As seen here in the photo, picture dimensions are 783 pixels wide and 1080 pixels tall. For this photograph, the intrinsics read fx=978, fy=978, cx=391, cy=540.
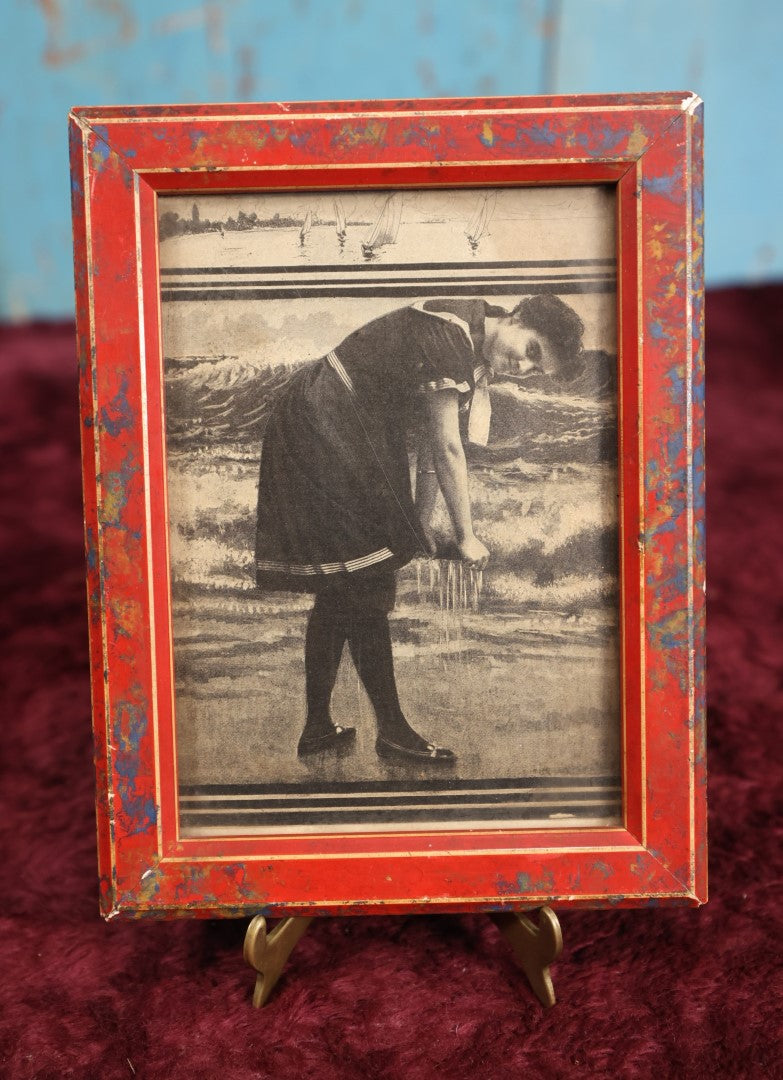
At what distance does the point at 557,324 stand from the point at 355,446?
22cm

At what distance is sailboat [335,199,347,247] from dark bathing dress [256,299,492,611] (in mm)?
80

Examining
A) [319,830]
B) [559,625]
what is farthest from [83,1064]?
[559,625]

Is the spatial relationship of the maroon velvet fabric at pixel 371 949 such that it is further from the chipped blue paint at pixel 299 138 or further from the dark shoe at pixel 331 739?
the chipped blue paint at pixel 299 138

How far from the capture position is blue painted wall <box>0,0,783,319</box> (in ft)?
4.65

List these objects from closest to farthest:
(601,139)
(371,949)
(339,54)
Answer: (601,139) → (371,949) → (339,54)

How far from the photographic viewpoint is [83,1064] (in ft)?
2.77

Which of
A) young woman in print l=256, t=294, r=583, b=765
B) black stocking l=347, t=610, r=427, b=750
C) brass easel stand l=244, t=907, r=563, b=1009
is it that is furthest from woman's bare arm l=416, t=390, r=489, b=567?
brass easel stand l=244, t=907, r=563, b=1009

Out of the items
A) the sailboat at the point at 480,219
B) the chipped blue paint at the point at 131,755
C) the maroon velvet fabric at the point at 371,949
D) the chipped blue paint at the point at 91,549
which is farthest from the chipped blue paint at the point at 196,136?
the maroon velvet fabric at the point at 371,949

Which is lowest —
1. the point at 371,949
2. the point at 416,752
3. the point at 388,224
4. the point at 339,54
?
the point at 371,949

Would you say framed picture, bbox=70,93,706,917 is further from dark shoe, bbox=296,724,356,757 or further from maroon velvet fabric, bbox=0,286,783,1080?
maroon velvet fabric, bbox=0,286,783,1080

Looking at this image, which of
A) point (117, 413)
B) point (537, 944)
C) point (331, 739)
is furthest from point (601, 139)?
point (537, 944)

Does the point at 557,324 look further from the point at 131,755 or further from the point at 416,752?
the point at 131,755

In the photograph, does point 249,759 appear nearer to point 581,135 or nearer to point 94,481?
point 94,481

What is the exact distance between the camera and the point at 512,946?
37.6 inches
